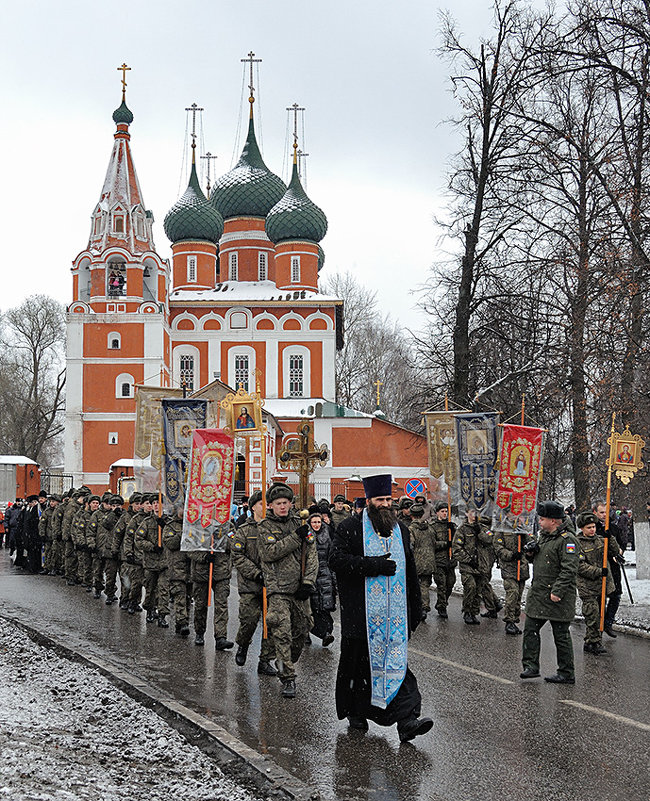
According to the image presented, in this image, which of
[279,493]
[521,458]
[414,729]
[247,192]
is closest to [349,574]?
[414,729]

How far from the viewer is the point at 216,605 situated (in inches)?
433

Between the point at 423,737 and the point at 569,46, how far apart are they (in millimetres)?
11741

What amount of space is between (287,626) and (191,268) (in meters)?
49.4

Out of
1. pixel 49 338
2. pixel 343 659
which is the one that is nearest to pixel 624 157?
pixel 343 659

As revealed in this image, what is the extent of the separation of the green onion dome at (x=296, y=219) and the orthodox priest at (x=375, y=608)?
4871cm

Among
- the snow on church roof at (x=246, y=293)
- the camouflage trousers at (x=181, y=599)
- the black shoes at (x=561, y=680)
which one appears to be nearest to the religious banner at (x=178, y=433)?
the camouflage trousers at (x=181, y=599)

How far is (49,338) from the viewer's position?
61344mm

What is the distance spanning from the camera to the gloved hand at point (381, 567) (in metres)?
6.99

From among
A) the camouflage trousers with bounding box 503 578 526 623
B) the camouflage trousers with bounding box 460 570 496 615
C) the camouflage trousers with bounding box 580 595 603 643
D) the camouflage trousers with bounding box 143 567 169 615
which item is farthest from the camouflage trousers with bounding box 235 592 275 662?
the camouflage trousers with bounding box 460 570 496 615

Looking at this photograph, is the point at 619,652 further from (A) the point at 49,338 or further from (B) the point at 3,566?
(A) the point at 49,338

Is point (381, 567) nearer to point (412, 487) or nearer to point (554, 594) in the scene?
point (554, 594)

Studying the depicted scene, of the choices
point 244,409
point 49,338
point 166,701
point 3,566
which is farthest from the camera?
point 49,338

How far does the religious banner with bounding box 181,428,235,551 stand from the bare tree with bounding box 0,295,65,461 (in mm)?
50552

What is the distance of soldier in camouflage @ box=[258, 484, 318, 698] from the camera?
28.1 feet
